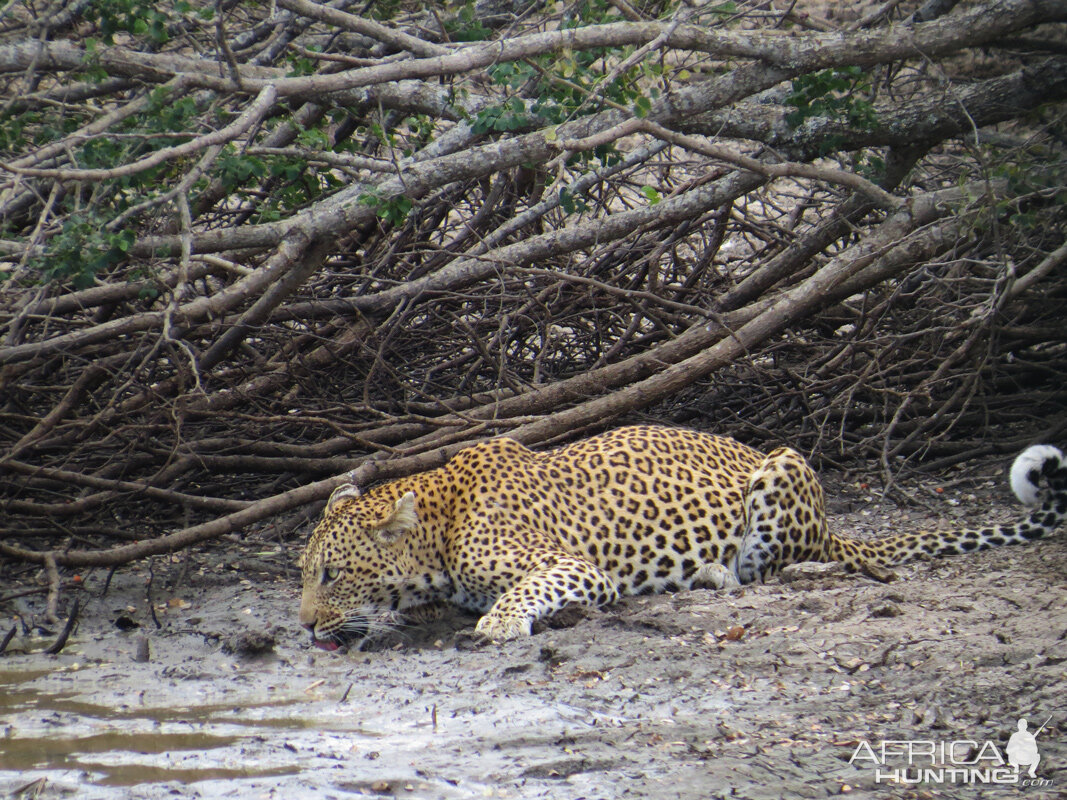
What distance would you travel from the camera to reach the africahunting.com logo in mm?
3172

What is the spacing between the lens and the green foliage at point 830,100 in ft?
20.5

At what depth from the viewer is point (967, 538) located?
5637mm

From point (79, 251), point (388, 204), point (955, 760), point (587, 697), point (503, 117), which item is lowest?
point (955, 760)

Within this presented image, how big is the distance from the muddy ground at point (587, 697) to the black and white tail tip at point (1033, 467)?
0.28m

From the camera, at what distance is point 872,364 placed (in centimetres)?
685

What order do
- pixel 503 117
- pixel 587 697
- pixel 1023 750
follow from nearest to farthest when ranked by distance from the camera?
pixel 1023 750
pixel 587 697
pixel 503 117

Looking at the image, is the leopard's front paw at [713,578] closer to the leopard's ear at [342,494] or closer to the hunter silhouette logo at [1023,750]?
the leopard's ear at [342,494]

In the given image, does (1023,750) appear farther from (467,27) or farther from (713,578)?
(467,27)

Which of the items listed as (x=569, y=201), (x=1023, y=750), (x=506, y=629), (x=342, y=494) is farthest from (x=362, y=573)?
(x=1023, y=750)

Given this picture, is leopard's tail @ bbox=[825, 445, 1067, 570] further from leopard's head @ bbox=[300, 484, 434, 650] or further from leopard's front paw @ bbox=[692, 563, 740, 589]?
leopard's head @ bbox=[300, 484, 434, 650]

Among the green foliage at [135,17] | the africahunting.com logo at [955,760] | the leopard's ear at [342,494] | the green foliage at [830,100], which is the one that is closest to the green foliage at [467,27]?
the green foliage at [135,17]

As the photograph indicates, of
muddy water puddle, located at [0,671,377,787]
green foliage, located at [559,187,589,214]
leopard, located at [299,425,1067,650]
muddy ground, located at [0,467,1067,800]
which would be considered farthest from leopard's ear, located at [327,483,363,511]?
green foliage, located at [559,187,589,214]

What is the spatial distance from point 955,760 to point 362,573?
276 cm

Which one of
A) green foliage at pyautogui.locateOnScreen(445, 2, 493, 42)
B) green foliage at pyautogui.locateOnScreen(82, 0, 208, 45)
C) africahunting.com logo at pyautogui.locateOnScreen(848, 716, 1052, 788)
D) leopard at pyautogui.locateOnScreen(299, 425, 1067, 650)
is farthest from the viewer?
green foliage at pyautogui.locateOnScreen(445, 2, 493, 42)
